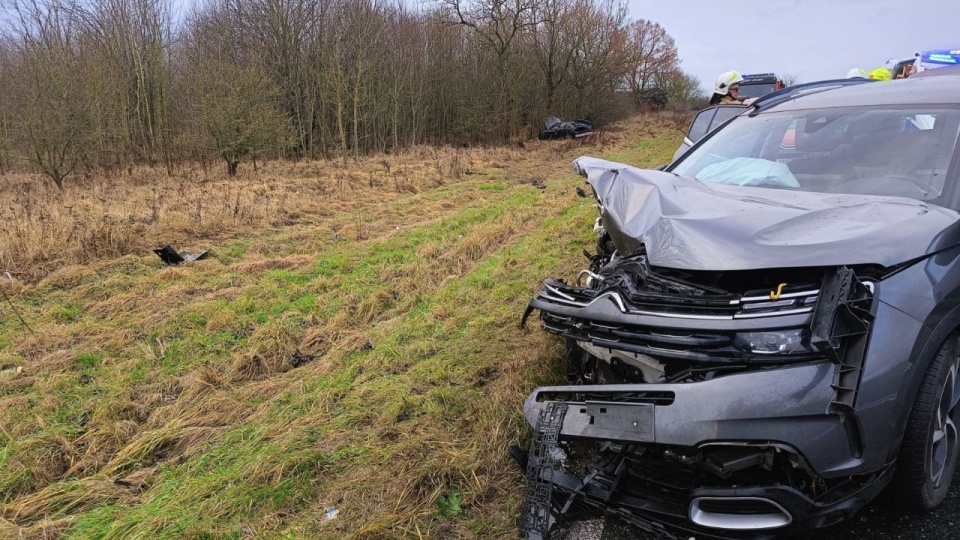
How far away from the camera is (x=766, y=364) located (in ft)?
Answer: 6.25

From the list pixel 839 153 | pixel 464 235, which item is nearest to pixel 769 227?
pixel 839 153

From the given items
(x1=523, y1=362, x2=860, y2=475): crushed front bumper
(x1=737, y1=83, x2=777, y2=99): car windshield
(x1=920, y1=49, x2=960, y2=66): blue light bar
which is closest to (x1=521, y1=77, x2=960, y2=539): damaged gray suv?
(x1=523, y1=362, x2=860, y2=475): crushed front bumper

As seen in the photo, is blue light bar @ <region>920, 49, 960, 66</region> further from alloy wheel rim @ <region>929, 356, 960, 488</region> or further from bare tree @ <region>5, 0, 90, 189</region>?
bare tree @ <region>5, 0, 90, 189</region>

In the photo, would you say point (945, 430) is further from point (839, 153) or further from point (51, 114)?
point (51, 114)

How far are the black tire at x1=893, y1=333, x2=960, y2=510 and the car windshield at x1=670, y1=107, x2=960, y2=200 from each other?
0.88 metres

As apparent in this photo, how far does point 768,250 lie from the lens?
2.12 metres

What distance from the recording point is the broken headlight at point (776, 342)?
1.88 metres

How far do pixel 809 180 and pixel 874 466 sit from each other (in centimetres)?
176

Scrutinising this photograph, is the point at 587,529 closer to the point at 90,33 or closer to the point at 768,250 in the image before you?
the point at 768,250

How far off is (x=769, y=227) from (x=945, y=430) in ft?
3.97

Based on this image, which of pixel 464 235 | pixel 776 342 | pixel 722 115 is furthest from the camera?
pixel 464 235

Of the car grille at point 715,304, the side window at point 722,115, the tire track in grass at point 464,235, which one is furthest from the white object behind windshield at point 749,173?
the side window at point 722,115

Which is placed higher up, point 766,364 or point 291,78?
point 291,78

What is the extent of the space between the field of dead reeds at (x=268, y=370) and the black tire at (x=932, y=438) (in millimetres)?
1655
